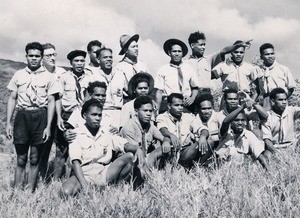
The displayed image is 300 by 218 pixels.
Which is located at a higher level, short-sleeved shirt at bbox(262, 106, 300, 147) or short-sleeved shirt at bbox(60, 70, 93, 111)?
short-sleeved shirt at bbox(60, 70, 93, 111)

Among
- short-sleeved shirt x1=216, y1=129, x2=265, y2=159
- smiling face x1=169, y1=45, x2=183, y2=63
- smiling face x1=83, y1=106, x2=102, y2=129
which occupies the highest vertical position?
smiling face x1=169, y1=45, x2=183, y2=63

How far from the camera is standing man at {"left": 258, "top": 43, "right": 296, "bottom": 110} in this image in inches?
264

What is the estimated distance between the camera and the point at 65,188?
14.9 feet

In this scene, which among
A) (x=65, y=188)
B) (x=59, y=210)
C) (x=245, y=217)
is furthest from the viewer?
(x=65, y=188)

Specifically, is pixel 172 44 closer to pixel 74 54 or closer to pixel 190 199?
pixel 74 54

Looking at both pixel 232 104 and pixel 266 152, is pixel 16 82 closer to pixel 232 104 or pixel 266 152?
pixel 232 104

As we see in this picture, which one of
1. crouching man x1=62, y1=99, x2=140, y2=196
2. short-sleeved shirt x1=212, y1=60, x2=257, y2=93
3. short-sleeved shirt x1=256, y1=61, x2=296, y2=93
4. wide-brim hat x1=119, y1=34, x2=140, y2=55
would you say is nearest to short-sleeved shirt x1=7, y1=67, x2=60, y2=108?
crouching man x1=62, y1=99, x2=140, y2=196

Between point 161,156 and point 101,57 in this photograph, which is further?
point 101,57

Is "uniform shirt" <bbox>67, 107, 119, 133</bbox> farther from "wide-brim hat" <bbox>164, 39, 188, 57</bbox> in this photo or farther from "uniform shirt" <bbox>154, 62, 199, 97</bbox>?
"wide-brim hat" <bbox>164, 39, 188, 57</bbox>

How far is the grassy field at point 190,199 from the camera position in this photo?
11.4 ft

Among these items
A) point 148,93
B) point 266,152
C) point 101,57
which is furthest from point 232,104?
point 101,57

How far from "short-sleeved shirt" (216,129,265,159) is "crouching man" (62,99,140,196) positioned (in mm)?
1476

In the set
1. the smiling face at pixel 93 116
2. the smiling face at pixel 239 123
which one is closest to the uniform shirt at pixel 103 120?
the smiling face at pixel 93 116

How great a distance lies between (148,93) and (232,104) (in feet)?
4.23
